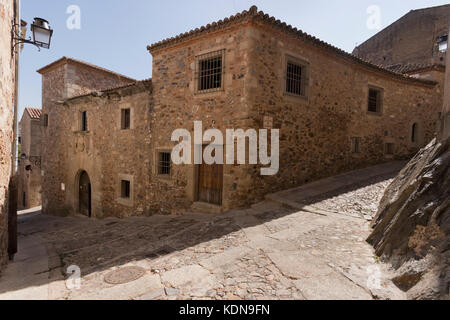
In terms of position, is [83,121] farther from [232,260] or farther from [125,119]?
[232,260]

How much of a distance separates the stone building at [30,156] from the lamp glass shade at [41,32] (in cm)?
1332

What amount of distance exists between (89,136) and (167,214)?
6.59 meters

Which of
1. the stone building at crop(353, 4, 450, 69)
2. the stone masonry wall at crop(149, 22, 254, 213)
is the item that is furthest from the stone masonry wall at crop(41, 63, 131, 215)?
the stone building at crop(353, 4, 450, 69)

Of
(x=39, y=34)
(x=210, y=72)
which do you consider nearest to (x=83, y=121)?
(x=39, y=34)

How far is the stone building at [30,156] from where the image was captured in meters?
16.7

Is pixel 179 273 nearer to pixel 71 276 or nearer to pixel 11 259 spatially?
pixel 71 276

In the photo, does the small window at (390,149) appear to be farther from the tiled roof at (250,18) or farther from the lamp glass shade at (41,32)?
the lamp glass shade at (41,32)

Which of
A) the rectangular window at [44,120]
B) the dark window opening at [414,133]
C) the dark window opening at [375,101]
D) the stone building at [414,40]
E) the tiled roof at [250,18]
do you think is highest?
the stone building at [414,40]

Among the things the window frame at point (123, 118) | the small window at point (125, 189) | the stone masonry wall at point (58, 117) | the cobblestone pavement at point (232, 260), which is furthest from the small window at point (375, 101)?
the stone masonry wall at point (58, 117)

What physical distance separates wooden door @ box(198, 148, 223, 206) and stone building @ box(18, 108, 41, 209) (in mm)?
14079

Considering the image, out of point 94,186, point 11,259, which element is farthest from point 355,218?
point 94,186

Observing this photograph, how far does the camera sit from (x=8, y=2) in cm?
507

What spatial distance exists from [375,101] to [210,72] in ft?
27.0

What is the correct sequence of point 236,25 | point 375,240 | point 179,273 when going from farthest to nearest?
point 236,25, point 375,240, point 179,273
